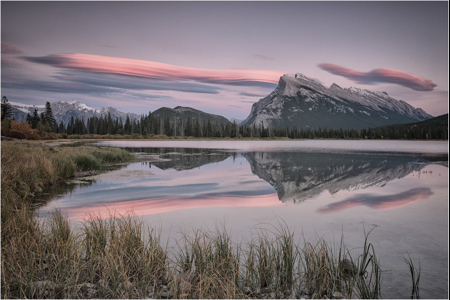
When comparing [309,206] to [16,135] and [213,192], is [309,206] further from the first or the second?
[16,135]

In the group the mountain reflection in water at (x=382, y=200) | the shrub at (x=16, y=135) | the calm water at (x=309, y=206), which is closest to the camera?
the calm water at (x=309, y=206)

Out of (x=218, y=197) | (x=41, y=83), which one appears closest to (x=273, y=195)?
(x=218, y=197)

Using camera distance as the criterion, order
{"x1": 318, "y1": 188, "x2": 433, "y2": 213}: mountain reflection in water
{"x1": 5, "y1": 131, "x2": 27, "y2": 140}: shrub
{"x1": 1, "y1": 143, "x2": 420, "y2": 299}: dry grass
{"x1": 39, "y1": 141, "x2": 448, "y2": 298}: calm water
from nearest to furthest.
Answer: {"x1": 1, "y1": 143, "x2": 420, "y2": 299}: dry grass
{"x1": 39, "y1": 141, "x2": 448, "y2": 298}: calm water
{"x1": 318, "y1": 188, "x2": 433, "y2": 213}: mountain reflection in water
{"x1": 5, "y1": 131, "x2": 27, "y2": 140}: shrub

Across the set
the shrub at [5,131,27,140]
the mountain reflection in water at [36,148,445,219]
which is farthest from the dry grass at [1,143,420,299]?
the shrub at [5,131,27,140]

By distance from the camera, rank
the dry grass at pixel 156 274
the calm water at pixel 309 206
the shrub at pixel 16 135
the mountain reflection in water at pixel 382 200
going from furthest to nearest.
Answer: the shrub at pixel 16 135 < the mountain reflection in water at pixel 382 200 < the calm water at pixel 309 206 < the dry grass at pixel 156 274

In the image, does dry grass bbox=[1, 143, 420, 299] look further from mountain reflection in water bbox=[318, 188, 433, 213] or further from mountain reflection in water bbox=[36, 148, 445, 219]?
mountain reflection in water bbox=[318, 188, 433, 213]

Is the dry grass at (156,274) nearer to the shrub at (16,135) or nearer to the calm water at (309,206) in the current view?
the calm water at (309,206)

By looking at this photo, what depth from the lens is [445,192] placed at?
18.9 meters

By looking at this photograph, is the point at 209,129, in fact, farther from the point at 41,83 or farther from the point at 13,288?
the point at 13,288

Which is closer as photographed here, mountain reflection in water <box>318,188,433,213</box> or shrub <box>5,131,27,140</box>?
mountain reflection in water <box>318,188,433,213</box>

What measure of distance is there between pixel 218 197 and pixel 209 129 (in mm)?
175475

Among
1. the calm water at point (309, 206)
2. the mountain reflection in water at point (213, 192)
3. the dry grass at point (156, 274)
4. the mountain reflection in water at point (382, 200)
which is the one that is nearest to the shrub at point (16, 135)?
the mountain reflection in water at point (213, 192)

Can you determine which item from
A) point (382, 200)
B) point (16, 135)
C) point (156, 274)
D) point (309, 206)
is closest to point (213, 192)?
point (309, 206)

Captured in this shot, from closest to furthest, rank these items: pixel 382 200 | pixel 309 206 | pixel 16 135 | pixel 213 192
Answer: pixel 309 206, pixel 382 200, pixel 213 192, pixel 16 135
